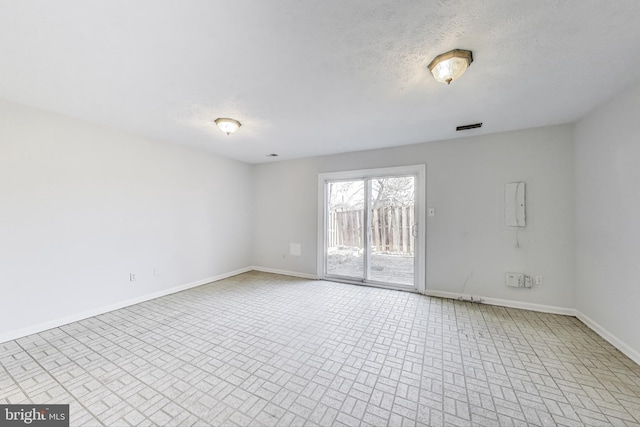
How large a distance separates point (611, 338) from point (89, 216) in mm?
6137

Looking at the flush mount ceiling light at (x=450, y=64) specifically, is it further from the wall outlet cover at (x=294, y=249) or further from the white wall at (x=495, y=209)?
the wall outlet cover at (x=294, y=249)

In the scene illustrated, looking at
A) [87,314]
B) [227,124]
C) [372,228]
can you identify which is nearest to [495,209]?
[372,228]

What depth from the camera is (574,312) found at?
121 inches

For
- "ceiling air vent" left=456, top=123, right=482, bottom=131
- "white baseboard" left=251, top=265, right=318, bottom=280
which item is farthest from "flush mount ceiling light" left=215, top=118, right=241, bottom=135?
"white baseboard" left=251, top=265, right=318, bottom=280

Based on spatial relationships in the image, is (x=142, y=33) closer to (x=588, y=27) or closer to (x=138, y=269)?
(x=588, y=27)

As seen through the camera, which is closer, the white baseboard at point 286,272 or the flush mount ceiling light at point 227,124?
the flush mount ceiling light at point 227,124

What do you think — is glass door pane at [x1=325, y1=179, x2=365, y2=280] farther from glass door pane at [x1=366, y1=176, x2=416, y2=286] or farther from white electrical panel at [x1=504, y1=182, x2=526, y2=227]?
white electrical panel at [x1=504, y1=182, x2=526, y2=227]

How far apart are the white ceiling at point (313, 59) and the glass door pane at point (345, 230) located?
179 cm

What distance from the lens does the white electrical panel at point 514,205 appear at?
130 inches

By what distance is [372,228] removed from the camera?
14.6ft

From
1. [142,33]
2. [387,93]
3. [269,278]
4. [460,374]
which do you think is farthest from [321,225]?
[142,33]

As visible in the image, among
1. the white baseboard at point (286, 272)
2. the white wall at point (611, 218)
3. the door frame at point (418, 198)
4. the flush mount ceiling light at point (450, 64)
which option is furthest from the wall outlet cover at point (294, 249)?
the white wall at point (611, 218)

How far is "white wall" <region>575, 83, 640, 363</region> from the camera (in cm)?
218

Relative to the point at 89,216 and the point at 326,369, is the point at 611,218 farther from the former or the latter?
the point at 89,216
